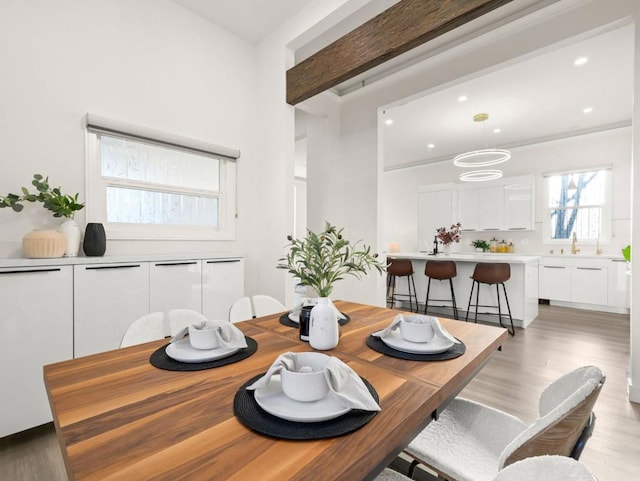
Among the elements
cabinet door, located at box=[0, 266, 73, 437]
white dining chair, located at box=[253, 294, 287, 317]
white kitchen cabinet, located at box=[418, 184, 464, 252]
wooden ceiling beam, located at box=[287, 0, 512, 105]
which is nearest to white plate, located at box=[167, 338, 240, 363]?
white dining chair, located at box=[253, 294, 287, 317]

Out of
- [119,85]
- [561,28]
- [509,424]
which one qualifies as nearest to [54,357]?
[119,85]

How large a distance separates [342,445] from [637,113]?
2999 millimetres

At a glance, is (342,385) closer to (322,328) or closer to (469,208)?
(322,328)

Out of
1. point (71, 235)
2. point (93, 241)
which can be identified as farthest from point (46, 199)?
point (93, 241)

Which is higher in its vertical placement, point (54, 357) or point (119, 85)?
point (119, 85)

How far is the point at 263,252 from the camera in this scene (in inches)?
132

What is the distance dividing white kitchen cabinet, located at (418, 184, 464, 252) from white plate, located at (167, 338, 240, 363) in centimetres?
640

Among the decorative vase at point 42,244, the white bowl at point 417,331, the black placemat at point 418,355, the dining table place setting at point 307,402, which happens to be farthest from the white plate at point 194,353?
the decorative vase at point 42,244

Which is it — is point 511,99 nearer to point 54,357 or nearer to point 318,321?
point 318,321

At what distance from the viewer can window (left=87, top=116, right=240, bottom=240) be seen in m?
2.46

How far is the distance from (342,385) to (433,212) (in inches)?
270

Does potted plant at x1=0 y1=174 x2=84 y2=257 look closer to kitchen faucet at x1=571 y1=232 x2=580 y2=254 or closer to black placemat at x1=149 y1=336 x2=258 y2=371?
black placemat at x1=149 y1=336 x2=258 y2=371

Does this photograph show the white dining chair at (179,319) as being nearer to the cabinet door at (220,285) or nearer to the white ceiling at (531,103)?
the cabinet door at (220,285)

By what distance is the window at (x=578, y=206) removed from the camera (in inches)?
217
